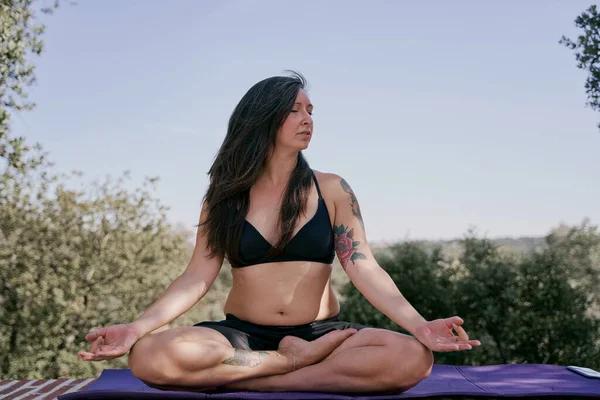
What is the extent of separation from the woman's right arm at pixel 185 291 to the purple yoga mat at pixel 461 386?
31cm

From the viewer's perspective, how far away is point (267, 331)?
3.05 metres

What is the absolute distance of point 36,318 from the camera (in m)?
6.88

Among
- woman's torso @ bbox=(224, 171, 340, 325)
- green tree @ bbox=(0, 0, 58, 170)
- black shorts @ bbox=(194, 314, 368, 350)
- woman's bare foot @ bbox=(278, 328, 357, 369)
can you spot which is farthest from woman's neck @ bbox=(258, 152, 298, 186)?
green tree @ bbox=(0, 0, 58, 170)

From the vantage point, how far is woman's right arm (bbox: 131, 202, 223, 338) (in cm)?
287

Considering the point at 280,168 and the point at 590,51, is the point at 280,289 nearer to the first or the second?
the point at 280,168

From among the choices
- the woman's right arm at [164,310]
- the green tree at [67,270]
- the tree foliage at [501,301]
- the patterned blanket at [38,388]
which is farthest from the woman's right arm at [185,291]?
the green tree at [67,270]

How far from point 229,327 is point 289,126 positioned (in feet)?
3.59

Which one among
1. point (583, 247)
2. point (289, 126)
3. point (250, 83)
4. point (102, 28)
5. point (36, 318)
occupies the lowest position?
point (36, 318)

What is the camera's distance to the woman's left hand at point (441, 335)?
8.07ft

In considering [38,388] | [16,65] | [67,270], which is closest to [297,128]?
[38,388]

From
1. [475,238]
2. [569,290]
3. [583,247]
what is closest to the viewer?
[569,290]

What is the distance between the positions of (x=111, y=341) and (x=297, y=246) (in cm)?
100

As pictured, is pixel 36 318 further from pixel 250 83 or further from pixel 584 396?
pixel 584 396

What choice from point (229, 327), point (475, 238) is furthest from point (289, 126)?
point (475, 238)
